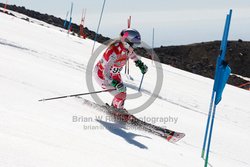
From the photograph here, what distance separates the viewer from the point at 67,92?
691cm

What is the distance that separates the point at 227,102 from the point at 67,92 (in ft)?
25.4

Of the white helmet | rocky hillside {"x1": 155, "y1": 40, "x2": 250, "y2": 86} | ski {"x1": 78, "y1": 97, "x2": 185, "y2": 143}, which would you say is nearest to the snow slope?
ski {"x1": 78, "y1": 97, "x2": 185, "y2": 143}

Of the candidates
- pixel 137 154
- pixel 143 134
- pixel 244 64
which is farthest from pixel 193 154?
pixel 244 64

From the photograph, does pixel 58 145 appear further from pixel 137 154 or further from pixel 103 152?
pixel 137 154

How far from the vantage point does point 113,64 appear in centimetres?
612

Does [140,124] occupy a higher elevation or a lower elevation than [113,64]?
lower

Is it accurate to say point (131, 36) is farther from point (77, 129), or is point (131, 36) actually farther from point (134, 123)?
point (77, 129)

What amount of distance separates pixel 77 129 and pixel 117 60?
1.95 metres

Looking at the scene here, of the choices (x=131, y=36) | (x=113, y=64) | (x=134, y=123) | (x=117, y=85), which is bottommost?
(x=134, y=123)

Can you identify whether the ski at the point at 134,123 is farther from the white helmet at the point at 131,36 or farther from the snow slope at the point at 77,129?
the white helmet at the point at 131,36

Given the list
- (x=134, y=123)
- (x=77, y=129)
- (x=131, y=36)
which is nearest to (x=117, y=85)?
(x=134, y=123)

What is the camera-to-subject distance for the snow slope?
3255mm

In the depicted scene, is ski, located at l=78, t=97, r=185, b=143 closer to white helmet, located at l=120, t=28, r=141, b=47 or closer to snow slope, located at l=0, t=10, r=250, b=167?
snow slope, located at l=0, t=10, r=250, b=167

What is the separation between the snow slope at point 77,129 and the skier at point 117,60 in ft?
1.86
